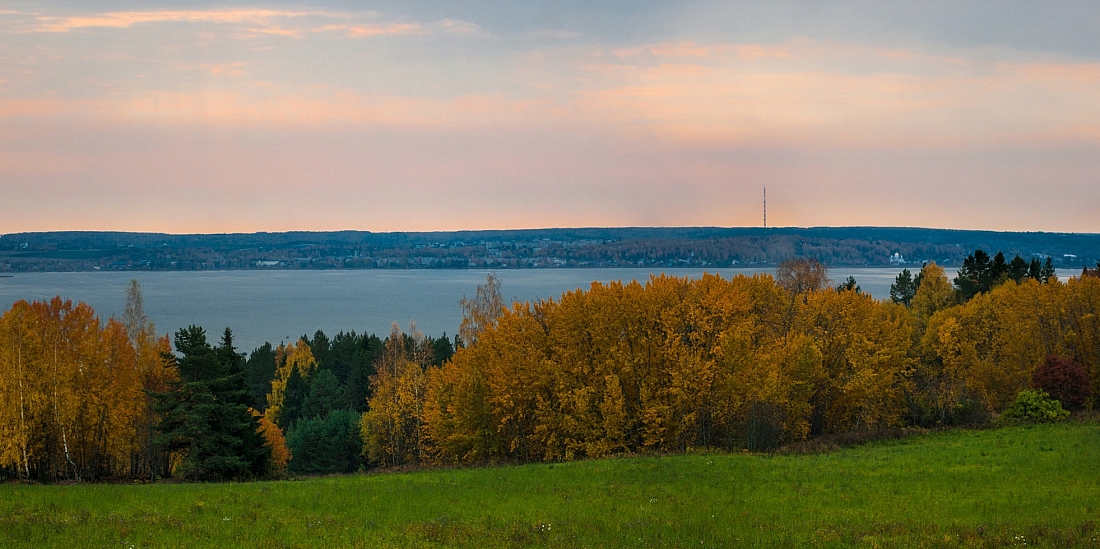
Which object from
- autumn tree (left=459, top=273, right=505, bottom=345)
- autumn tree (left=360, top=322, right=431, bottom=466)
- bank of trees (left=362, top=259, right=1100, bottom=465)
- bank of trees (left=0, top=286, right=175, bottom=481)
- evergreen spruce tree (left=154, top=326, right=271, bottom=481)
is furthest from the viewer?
autumn tree (left=459, top=273, right=505, bottom=345)

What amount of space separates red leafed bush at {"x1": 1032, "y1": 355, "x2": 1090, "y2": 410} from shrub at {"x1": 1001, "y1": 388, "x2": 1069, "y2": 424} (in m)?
2.70

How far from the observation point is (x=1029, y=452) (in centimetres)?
3125

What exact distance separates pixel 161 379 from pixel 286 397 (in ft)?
173

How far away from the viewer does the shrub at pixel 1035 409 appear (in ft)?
134

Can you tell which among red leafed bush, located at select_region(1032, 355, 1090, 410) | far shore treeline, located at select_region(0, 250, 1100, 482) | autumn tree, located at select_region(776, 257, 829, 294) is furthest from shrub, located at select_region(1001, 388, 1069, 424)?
A: autumn tree, located at select_region(776, 257, 829, 294)

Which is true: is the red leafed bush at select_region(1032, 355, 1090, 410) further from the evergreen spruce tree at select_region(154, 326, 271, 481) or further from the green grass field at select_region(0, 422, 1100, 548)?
the evergreen spruce tree at select_region(154, 326, 271, 481)

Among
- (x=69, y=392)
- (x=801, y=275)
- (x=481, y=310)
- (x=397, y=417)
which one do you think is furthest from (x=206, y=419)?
(x=801, y=275)

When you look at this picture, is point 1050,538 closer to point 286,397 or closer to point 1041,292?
point 1041,292

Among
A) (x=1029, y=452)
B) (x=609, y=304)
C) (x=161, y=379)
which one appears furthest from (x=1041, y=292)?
(x=161, y=379)

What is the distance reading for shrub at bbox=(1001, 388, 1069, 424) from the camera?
134 feet

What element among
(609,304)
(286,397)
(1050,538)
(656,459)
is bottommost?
(286,397)

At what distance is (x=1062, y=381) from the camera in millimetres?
44156

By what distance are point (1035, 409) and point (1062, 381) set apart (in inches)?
173

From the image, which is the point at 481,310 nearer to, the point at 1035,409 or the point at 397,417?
the point at 397,417
